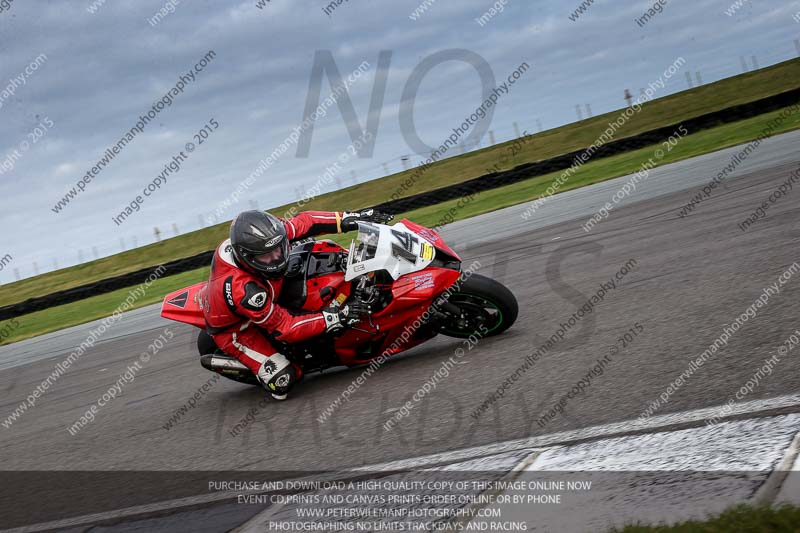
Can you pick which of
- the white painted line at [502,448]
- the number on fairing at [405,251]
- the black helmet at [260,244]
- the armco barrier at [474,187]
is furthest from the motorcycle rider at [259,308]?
the armco barrier at [474,187]

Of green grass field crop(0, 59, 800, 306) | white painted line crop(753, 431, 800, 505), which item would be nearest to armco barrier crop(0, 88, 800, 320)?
green grass field crop(0, 59, 800, 306)

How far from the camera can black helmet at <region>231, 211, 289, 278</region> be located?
5.93 m

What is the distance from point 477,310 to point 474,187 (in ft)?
54.3

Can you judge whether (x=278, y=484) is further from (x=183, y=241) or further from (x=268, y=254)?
(x=183, y=241)

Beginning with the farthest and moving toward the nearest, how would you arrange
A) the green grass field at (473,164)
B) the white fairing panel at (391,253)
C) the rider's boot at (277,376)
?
1. the green grass field at (473,164)
2. the rider's boot at (277,376)
3. the white fairing panel at (391,253)

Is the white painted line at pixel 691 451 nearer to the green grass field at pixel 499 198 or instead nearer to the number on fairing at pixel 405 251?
the number on fairing at pixel 405 251

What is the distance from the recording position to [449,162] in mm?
36312

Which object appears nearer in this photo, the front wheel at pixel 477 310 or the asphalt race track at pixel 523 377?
the asphalt race track at pixel 523 377

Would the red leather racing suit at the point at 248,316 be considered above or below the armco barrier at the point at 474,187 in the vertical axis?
above

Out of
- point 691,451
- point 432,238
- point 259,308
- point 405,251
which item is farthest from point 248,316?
point 691,451

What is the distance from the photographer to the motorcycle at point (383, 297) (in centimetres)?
616

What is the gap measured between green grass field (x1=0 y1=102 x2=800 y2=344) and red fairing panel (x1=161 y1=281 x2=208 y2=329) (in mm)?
11257

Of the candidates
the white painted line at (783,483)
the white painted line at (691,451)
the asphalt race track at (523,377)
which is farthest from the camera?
the asphalt race track at (523,377)

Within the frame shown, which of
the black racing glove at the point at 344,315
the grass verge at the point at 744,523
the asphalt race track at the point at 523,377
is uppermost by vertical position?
the black racing glove at the point at 344,315
